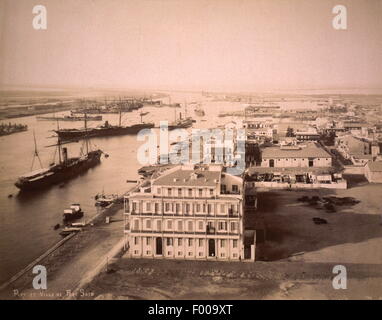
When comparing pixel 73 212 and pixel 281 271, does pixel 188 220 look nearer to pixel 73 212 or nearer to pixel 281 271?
pixel 281 271

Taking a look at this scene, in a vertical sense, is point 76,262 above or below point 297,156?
below

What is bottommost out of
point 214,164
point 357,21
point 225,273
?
point 225,273

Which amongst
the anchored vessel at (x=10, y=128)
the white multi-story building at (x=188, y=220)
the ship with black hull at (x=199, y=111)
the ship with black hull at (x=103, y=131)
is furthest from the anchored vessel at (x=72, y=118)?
the white multi-story building at (x=188, y=220)

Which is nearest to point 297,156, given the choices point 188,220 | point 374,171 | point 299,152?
point 299,152

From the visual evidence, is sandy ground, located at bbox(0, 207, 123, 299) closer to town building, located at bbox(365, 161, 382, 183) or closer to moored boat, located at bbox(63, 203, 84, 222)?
moored boat, located at bbox(63, 203, 84, 222)
